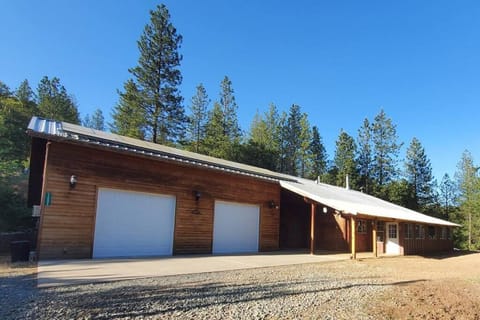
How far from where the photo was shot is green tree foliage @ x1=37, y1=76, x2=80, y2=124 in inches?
1111

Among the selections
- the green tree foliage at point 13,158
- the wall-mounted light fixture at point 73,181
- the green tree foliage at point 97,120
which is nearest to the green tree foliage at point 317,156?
the green tree foliage at point 13,158

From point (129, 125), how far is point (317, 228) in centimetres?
1630

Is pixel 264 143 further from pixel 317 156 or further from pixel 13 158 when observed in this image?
pixel 13 158

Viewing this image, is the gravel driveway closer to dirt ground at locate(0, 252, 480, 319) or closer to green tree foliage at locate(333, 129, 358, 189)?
dirt ground at locate(0, 252, 480, 319)

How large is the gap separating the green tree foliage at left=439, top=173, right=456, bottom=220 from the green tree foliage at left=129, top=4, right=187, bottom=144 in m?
34.1

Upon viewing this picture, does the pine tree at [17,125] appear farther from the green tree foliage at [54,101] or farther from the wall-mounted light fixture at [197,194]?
the wall-mounted light fixture at [197,194]

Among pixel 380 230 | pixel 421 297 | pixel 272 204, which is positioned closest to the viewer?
pixel 421 297

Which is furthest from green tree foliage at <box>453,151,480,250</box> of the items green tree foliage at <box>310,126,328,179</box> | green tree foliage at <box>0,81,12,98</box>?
green tree foliage at <box>0,81,12,98</box>

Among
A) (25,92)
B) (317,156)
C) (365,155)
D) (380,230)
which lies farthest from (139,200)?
(25,92)

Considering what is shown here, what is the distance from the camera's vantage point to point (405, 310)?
5160 mm

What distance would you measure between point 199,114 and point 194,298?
28.6 metres

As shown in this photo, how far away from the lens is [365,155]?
35719mm

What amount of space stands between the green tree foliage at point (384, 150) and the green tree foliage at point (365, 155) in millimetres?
411

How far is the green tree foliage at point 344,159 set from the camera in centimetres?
3406
